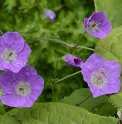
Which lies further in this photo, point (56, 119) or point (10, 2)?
point (10, 2)

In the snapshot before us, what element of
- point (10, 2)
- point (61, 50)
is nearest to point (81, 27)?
point (61, 50)

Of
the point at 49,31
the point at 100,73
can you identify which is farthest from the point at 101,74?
the point at 49,31

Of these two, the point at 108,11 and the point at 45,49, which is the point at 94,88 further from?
the point at 45,49

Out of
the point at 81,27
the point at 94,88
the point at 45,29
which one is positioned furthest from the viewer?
the point at 81,27

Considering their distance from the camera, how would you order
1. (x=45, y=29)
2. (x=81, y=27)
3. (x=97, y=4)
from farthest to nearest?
(x=81, y=27), (x=45, y=29), (x=97, y=4)

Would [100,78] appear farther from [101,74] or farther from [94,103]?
[94,103]

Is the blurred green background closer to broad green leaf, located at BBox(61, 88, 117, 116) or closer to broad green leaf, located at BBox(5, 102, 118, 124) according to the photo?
broad green leaf, located at BBox(61, 88, 117, 116)

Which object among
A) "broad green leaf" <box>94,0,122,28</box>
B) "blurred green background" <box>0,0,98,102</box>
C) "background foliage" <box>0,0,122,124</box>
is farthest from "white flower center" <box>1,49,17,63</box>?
"broad green leaf" <box>94,0,122,28</box>
